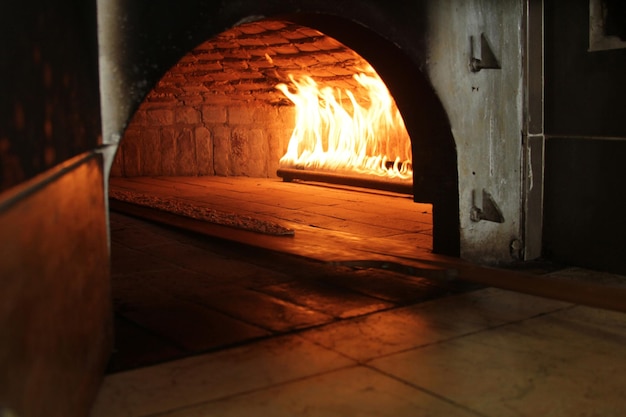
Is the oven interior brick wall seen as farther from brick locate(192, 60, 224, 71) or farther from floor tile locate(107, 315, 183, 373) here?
floor tile locate(107, 315, 183, 373)

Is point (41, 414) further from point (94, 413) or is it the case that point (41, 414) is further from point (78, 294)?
point (94, 413)

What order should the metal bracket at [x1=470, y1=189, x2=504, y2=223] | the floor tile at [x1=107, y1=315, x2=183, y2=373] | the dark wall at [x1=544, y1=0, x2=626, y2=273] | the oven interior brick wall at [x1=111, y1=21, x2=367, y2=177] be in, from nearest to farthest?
the floor tile at [x1=107, y1=315, x2=183, y2=373], the dark wall at [x1=544, y1=0, x2=626, y2=273], the metal bracket at [x1=470, y1=189, x2=504, y2=223], the oven interior brick wall at [x1=111, y1=21, x2=367, y2=177]

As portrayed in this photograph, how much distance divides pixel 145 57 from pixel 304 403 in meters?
1.42

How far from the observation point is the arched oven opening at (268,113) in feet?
13.0

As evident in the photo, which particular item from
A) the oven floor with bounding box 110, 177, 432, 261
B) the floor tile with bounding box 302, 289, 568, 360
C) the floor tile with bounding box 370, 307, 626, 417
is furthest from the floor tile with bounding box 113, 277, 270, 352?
the oven floor with bounding box 110, 177, 432, 261

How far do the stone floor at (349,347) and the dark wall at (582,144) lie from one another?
194 mm

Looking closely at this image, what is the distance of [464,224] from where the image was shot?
3.99 metres

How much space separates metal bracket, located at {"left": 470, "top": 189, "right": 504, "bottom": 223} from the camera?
4012 mm

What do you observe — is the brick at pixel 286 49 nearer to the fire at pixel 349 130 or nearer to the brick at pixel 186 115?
the fire at pixel 349 130

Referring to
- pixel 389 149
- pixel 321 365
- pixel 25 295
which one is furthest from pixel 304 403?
pixel 389 149

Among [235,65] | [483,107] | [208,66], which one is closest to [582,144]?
[483,107]

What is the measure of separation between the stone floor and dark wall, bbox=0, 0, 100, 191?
0.81 metres

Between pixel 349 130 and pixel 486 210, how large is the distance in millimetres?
3705

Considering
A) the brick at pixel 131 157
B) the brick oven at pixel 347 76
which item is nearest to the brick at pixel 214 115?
the brick at pixel 131 157
